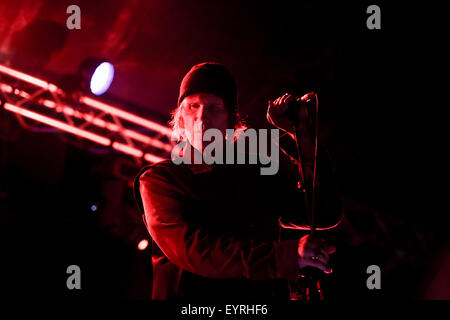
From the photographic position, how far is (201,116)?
2.05 m

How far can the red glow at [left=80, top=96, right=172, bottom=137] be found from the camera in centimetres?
466

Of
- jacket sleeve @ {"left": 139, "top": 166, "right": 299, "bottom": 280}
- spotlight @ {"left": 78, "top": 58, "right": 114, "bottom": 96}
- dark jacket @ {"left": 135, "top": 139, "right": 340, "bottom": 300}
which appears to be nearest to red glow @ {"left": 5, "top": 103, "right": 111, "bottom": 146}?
spotlight @ {"left": 78, "top": 58, "right": 114, "bottom": 96}

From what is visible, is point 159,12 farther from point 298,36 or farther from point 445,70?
point 445,70

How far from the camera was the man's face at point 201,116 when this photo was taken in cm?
202

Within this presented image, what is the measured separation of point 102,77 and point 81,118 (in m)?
0.94

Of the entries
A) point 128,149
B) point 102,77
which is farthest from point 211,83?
point 128,149

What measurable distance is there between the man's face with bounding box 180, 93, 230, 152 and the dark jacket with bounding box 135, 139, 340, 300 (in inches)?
8.5

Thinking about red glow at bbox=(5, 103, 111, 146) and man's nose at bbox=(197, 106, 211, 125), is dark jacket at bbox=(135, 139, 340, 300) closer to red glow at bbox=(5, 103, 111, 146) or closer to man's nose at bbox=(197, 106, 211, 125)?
man's nose at bbox=(197, 106, 211, 125)

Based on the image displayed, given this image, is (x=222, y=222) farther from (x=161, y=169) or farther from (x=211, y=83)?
(x=211, y=83)

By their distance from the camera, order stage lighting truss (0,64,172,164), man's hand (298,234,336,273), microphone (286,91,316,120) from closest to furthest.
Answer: man's hand (298,234,336,273), microphone (286,91,316,120), stage lighting truss (0,64,172,164)

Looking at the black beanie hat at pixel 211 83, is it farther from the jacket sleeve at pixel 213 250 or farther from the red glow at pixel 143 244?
the red glow at pixel 143 244

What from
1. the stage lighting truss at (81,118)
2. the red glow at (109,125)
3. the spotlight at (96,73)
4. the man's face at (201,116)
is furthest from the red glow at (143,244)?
the man's face at (201,116)

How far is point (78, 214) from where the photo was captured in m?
5.05

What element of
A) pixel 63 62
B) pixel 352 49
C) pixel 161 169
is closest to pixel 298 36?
pixel 352 49
